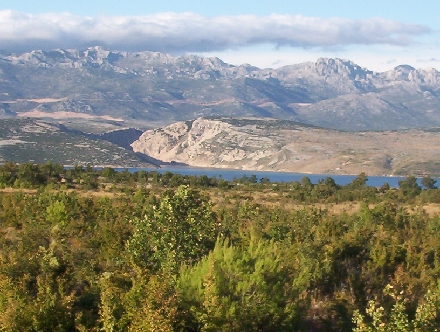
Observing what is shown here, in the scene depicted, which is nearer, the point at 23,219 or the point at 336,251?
the point at 336,251

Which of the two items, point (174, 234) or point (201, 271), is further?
point (174, 234)

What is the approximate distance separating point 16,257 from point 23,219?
18.3 metres

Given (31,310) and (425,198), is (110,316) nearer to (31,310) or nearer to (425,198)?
(31,310)

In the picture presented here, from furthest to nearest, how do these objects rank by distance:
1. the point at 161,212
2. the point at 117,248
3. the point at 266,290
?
the point at 117,248 → the point at 161,212 → the point at 266,290

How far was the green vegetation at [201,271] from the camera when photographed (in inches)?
785

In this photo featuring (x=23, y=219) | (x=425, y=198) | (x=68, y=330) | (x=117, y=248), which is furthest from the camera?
(x=425, y=198)

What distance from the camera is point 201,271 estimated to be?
23.3 meters

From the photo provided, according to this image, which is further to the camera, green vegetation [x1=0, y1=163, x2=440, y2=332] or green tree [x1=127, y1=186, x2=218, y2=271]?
green tree [x1=127, y1=186, x2=218, y2=271]

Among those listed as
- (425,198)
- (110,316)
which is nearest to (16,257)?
(110,316)

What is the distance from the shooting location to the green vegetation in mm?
19938

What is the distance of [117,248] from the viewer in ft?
110

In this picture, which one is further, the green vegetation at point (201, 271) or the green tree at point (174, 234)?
the green tree at point (174, 234)

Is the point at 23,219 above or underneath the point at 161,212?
underneath

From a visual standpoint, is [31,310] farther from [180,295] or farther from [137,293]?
[180,295]
